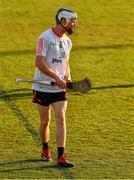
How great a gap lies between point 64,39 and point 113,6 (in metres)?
15.5

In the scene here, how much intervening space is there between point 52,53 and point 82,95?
4.79m

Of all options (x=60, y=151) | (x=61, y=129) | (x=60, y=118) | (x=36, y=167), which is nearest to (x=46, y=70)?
(x=60, y=118)

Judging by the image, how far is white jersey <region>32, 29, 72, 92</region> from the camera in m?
9.70

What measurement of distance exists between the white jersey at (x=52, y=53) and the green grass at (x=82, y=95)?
1.07m

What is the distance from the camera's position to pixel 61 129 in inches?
386

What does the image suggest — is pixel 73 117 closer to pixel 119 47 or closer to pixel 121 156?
pixel 121 156

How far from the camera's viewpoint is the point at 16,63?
57.8ft

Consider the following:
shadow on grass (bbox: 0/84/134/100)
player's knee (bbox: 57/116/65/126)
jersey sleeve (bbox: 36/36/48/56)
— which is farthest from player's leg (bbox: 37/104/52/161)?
shadow on grass (bbox: 0/84/134/100)

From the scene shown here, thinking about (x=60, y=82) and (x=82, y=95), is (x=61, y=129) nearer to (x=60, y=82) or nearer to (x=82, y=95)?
(x=60, y=82)

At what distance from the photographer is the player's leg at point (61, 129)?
385 inches

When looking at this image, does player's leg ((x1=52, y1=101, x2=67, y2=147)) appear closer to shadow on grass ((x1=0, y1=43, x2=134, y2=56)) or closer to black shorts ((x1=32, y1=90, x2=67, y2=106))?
black shorts ((x1=32, y1=90, x2=67, y2=106))

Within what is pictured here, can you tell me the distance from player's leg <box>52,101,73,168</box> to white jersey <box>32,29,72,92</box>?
0.72 feet

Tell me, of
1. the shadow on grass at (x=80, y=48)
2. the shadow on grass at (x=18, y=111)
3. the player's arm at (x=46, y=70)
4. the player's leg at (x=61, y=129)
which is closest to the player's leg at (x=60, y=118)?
the player's leg at (x=61, y=129)

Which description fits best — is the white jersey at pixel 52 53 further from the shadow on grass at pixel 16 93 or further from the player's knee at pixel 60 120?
the shadow on grass at pixel 16 93
